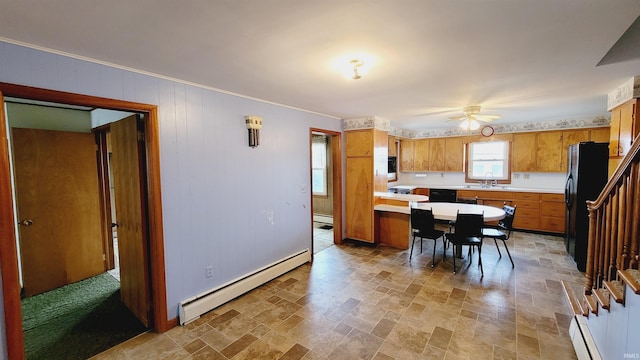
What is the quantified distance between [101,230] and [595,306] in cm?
532

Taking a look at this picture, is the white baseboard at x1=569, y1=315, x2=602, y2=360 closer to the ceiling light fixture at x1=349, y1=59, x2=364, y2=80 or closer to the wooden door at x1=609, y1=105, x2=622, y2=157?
the wooden door at x1=609, y1=105, x2=622, y2=157

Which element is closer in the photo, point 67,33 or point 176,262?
point 67,33

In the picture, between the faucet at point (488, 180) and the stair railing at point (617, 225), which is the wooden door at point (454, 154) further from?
the stair railing at point (617, 225)

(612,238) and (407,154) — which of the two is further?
(407,154)

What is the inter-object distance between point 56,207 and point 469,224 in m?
5.23

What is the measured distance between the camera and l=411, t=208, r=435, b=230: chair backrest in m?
3.81

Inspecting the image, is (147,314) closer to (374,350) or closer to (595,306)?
(374,350)


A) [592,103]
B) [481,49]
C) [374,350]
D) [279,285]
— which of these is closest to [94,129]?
[279,285]

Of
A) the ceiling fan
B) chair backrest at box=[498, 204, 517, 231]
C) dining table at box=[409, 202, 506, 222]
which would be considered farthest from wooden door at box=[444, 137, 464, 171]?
the ceiling fan

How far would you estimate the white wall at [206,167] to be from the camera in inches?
76.7

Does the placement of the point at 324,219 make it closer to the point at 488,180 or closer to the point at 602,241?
the point at 488,180

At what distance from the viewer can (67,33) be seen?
159 centimetres

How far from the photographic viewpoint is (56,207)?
3.29 meters

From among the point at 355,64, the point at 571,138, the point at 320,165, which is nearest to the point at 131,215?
the point at 355,64
